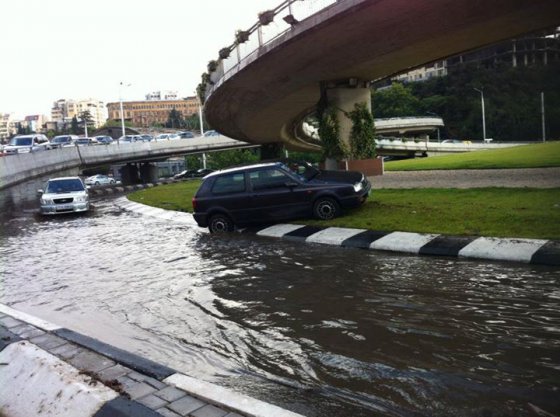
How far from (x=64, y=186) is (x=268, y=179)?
12935 millimetres

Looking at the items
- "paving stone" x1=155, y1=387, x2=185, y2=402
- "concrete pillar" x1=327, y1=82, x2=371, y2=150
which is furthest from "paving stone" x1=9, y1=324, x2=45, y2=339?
"concrete pillar" x1=327, y1=82, x2=371, y2=150

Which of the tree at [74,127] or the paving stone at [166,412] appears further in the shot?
the tree at [74,127]

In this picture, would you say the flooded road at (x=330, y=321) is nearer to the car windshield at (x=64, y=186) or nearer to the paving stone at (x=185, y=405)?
the paving stone at (x=185, y=405)

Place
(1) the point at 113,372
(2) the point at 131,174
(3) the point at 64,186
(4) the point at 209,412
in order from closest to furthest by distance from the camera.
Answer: (4) the point at 209,412, (1) the point at 113,372, (3) the point at 64,186, (2) the point at 131,174

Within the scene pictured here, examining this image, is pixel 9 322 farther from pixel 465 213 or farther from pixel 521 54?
pixel 521 54

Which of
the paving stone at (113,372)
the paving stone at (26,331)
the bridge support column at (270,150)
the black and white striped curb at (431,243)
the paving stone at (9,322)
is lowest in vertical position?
the paving stone at (113,372)

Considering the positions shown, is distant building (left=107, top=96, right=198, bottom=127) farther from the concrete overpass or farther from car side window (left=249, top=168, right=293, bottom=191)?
car side window (left=249, top=168, right=293, bottom=191)

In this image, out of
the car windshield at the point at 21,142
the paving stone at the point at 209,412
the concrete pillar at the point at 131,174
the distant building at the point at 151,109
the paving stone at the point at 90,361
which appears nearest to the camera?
the paving stone at the point at 209,412

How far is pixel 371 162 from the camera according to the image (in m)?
22.1

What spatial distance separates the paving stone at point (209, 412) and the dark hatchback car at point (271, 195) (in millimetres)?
9050

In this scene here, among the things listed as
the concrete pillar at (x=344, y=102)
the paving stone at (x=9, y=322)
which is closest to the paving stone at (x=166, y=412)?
the paving stone at (x=9, y=322)

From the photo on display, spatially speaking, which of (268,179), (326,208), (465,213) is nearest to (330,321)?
(465,213)

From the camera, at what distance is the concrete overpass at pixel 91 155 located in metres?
31.1

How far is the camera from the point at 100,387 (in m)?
3.97
